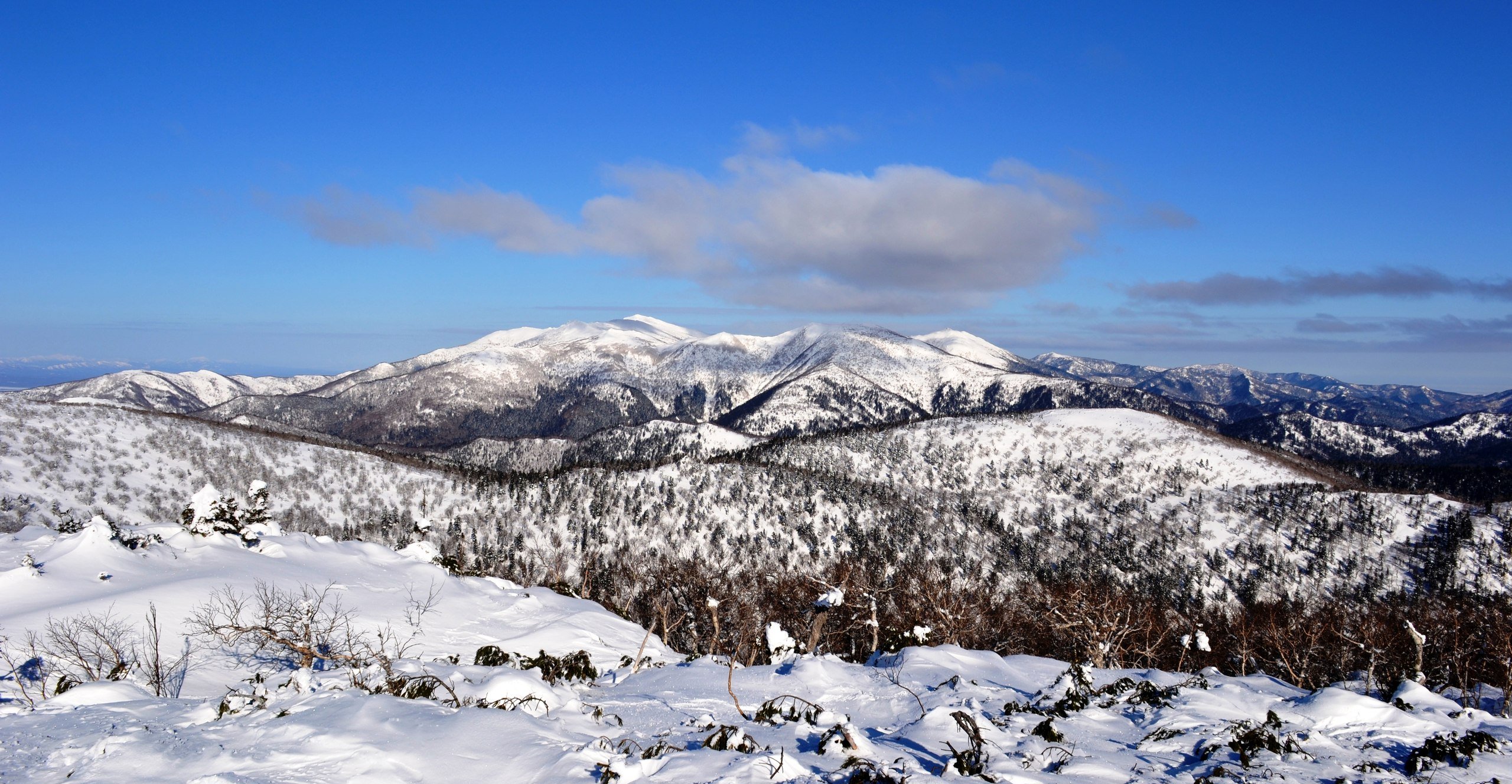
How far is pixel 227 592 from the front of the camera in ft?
62.8

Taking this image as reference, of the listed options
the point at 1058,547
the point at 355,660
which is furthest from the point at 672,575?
the point at 1058,547

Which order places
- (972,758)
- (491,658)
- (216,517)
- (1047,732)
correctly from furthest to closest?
(216,517) < (491,658) < (1047,732) < (972,758)

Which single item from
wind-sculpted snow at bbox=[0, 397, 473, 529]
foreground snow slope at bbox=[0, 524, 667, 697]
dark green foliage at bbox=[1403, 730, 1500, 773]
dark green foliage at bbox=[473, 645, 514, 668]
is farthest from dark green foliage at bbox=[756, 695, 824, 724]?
wind-sculpted snow at bbox=[0, 397, 473, 529]

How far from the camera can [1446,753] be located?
30.0 ft

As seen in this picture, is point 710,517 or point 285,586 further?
point 710,517

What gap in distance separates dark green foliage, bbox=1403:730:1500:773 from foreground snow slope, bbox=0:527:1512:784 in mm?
154

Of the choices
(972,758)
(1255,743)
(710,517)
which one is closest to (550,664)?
(972,758)

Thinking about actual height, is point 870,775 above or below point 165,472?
above

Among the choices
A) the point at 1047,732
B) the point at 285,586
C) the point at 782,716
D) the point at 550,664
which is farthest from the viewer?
the point at 285,586

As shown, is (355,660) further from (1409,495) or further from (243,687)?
(1409,495)

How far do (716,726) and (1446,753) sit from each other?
35.4ft

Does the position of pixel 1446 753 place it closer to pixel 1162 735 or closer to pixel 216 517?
pixel 1162 735

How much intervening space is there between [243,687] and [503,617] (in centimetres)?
1178

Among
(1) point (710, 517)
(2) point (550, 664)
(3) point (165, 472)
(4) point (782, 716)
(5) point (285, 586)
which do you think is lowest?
(1) point (710, 517)
